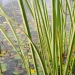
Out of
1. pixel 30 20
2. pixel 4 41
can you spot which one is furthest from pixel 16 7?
pixel 4 41

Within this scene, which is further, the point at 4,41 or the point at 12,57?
the point at 4,41

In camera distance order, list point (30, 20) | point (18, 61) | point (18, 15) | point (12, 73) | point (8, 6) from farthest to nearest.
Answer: point (8, 6) < point (18, 15) < point (30, 20) < point (18, 61) < point (12, 73)

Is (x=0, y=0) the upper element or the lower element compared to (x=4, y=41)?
upper

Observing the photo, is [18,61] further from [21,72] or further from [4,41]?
[4,41]

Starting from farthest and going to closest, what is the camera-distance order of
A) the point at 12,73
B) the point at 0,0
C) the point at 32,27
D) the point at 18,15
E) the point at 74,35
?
1. the point at 0,0
2. the point at 18,15
3. the point at 32,27
4. the point at 12,73
5. the point at 74,35

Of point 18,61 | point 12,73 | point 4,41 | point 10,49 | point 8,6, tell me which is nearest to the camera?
point 12,73

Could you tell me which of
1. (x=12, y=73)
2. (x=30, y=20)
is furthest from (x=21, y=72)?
(x=30, y=20)

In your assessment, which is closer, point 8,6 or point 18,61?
point 18,61

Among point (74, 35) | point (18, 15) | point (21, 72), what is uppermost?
point (74, 35)

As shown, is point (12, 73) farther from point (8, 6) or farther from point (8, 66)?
point (8, 6)
